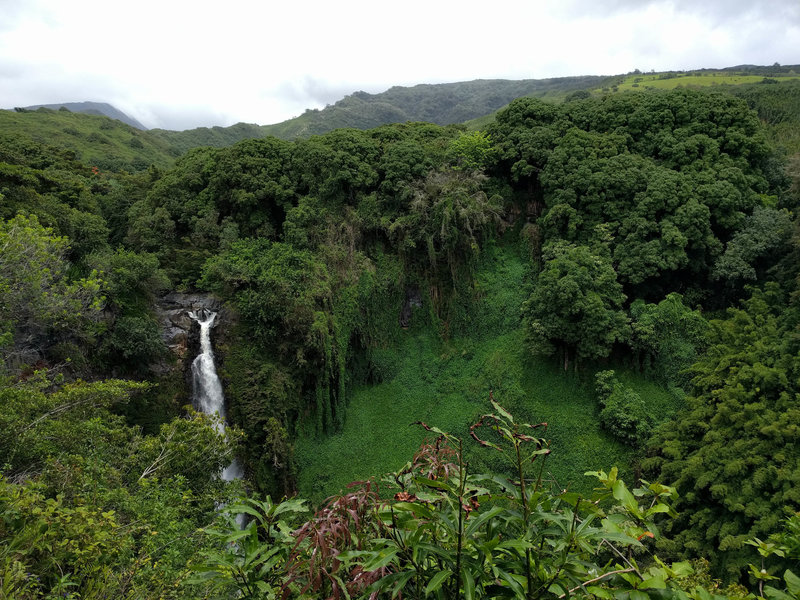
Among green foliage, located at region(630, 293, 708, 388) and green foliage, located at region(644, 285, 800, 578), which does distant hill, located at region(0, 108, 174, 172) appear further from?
green foliage, located at region(644, 285, 800, 578)

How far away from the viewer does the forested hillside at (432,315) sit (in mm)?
8742

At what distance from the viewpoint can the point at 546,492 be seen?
185 cm

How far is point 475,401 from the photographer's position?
49.6 ft

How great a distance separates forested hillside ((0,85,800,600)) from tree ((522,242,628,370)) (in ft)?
0.25

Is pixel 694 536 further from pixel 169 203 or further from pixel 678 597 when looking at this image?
pixel 169 203

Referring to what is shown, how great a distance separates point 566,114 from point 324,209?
36.2 feet

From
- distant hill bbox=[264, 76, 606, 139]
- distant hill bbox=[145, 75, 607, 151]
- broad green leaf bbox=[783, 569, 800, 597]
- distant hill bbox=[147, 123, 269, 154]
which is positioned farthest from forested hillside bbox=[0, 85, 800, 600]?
distant hill bbox=[264, 76, 606, 139]

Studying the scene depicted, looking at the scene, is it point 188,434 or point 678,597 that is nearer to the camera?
point 678,597

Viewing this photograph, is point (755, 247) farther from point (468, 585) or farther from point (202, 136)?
point (202, 136)

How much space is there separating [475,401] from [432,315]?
3.87 meters

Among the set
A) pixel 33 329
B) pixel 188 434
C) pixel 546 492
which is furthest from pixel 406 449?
pixel 546 492

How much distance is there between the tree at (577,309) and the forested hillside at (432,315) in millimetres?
75

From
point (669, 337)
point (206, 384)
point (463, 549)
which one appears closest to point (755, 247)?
point (669, 337)

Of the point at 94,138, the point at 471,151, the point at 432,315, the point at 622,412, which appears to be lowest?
the point at 622,412
